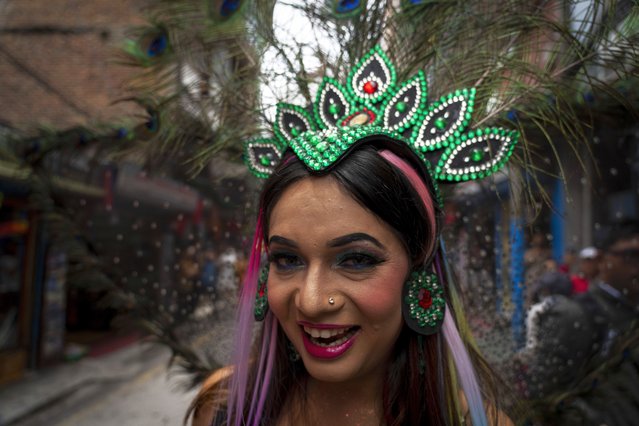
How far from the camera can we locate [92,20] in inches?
418

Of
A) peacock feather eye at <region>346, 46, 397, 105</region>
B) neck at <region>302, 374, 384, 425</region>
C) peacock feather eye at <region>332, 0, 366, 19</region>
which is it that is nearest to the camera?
neck at <region>302, 374, 384, 425</region>

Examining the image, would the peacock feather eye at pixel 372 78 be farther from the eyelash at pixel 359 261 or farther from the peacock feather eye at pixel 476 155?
the eyelash at pixel 359 261

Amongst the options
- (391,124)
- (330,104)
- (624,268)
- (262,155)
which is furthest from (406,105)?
(624,268)

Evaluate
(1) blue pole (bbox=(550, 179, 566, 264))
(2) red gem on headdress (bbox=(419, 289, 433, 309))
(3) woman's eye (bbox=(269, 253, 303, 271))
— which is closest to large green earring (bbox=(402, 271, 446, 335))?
(2) red gem on headdress (bbox=(419, 289, 433, 309))

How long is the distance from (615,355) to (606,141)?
81 centimetres

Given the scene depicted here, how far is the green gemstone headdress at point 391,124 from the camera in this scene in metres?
1.50

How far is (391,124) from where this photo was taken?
1.58 m

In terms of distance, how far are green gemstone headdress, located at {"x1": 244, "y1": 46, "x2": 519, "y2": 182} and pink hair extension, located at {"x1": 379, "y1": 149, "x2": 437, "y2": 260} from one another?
0.17 ft

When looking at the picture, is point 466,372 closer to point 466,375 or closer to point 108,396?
point 466,375

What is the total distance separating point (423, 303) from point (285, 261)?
0.38m

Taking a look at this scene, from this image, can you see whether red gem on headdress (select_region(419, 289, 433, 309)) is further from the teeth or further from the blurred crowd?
the blurred crowd

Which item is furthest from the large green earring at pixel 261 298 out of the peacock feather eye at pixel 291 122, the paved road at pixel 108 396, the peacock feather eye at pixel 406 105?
the paved road at pixel 108 396

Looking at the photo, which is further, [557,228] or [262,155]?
[557,228]

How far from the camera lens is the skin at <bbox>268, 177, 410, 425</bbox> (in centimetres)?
128
